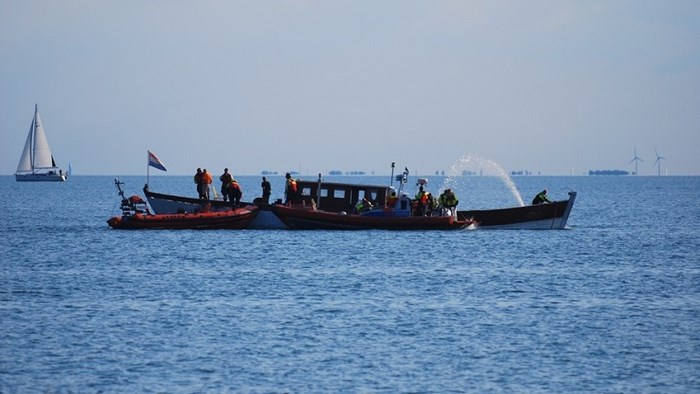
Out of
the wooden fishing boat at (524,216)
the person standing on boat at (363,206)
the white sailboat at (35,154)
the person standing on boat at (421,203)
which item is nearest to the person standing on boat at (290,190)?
the person standing on boat at (363,206)

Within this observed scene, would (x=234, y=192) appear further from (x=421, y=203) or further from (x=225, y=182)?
(x=421, y=203)

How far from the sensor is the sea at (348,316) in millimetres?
24859

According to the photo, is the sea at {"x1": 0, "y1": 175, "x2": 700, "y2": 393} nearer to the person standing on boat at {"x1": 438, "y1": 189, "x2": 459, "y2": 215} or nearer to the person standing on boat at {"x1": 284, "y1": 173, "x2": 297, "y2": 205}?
the person standing on boat at {"x1": 438, "y1": 189, "x2": 459, "y2": 215}

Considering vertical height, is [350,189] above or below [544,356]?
above

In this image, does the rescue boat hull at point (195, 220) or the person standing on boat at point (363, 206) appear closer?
the rescue boat hull at point (195, 220)

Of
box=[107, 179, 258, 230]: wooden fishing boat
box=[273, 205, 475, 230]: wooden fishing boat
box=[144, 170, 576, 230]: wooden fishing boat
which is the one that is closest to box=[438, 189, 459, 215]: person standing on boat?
box=[273, 205, 475, 230]: wooden fishing boat

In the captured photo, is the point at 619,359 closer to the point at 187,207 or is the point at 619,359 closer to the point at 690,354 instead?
the point at 690,354

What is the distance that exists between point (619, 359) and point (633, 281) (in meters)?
14.9

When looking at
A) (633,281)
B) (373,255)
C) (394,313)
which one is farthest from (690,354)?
(373,255)

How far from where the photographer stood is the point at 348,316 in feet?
106

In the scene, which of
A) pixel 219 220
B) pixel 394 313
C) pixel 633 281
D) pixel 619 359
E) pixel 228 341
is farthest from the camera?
pixel 219 220

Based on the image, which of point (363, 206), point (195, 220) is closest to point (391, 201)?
point (363, 206)

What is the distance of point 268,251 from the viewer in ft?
166

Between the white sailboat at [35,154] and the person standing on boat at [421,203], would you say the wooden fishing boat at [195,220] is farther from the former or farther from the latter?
the white sailboat at [35,154]
